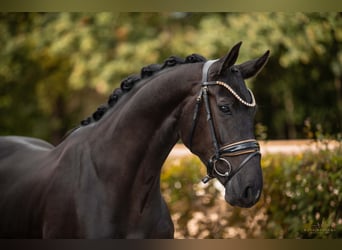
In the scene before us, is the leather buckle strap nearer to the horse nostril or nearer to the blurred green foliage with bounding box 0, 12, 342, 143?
the horse nostril

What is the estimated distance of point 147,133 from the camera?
317cm

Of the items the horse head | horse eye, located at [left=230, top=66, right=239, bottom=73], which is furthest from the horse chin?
horse eye, located at [left=230, top=66, right=239, bottom=73]

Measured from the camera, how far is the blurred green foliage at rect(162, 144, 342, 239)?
575 cm

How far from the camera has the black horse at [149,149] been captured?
2.95 meters

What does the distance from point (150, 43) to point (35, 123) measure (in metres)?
4.71

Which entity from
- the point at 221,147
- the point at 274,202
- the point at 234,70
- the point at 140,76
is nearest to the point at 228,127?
the point at 221,147

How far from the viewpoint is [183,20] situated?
12.1 meters

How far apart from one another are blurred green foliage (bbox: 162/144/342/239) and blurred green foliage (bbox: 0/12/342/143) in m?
3.53

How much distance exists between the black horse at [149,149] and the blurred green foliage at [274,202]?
287 centimetres

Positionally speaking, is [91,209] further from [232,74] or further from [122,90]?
[232,74]

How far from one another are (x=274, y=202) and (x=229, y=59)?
137 inches

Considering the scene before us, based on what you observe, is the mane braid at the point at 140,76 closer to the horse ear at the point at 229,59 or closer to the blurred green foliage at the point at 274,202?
the horse ear at the point at 229,59

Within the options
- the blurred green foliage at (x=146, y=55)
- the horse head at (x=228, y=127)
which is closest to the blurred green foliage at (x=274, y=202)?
the horse head at (x=228, y=127)

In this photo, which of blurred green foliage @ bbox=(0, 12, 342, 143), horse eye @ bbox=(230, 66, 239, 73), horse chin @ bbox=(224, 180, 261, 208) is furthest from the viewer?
blurred green foliage @ bbox=(0, 12, 342, 143)
